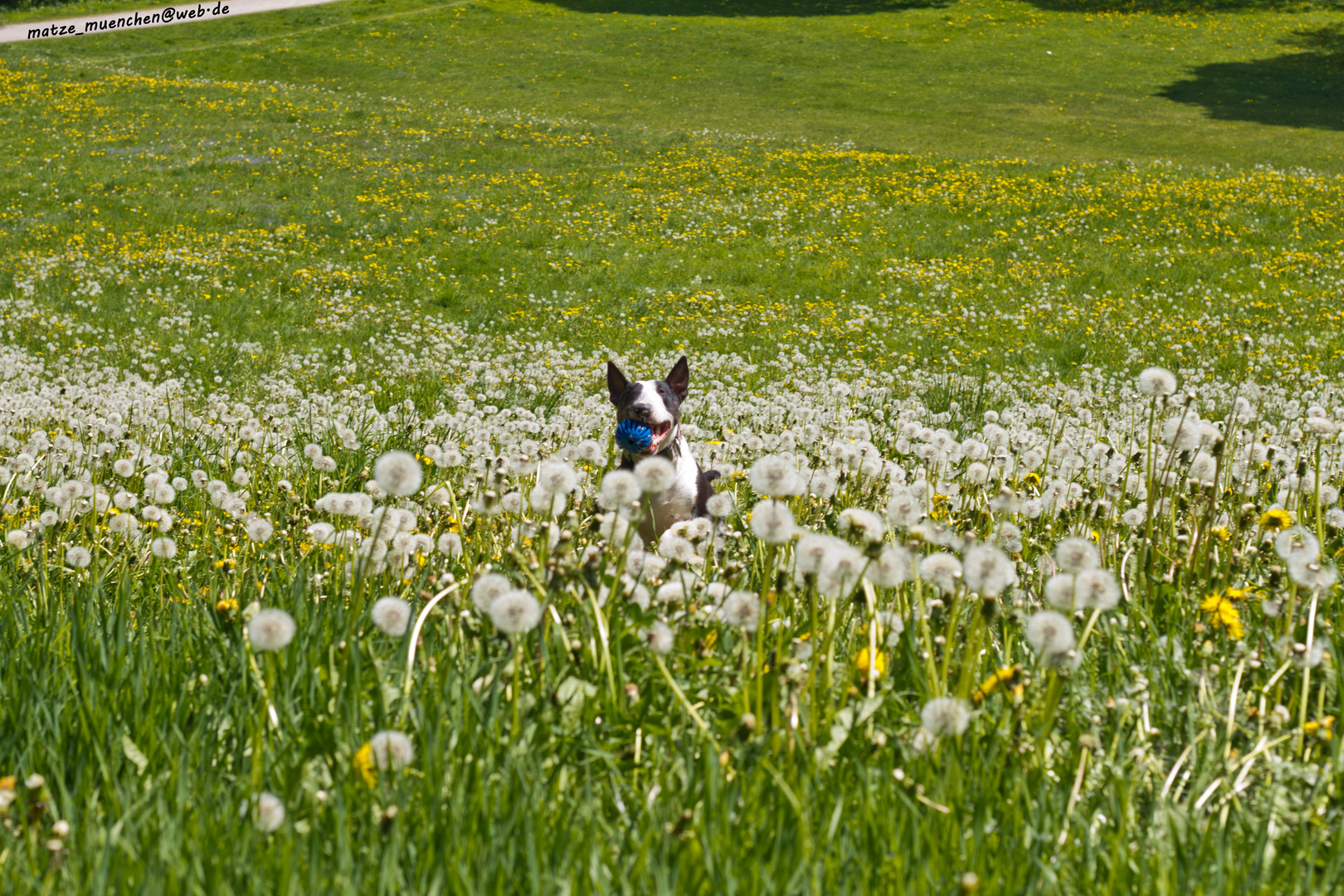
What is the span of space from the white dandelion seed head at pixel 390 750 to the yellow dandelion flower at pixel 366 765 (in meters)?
0.10

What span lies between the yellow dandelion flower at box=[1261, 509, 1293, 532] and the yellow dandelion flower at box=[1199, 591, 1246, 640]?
0.70 metres

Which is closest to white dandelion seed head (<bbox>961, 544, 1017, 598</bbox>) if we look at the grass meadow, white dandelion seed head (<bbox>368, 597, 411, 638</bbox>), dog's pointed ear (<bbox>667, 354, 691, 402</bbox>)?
the grass meadow

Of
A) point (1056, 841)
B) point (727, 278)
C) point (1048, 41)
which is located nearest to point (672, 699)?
point (1056, 841)

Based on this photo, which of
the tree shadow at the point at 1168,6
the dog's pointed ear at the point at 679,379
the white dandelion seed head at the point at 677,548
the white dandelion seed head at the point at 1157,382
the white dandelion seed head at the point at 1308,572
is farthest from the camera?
the tree shadow at the point at 1168,6

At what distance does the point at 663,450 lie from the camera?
500 cm

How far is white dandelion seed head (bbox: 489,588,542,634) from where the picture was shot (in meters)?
2.15

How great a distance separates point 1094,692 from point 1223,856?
0.82 meters

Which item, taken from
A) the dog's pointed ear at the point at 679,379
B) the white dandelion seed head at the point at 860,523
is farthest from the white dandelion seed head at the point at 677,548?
the dog's pointed ear at the point at 679,379

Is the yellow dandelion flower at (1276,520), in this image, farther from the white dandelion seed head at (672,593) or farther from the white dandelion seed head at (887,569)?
the white dandelion seed head at (672,593)

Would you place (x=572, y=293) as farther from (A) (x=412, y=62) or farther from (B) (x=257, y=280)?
(A) (x=412, y=62)

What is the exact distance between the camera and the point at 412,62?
41281 millimetres

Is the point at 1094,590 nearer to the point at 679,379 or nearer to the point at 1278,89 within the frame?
the point at 679,379

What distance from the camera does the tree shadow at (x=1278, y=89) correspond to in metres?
35.2

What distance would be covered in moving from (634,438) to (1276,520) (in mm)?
2604
